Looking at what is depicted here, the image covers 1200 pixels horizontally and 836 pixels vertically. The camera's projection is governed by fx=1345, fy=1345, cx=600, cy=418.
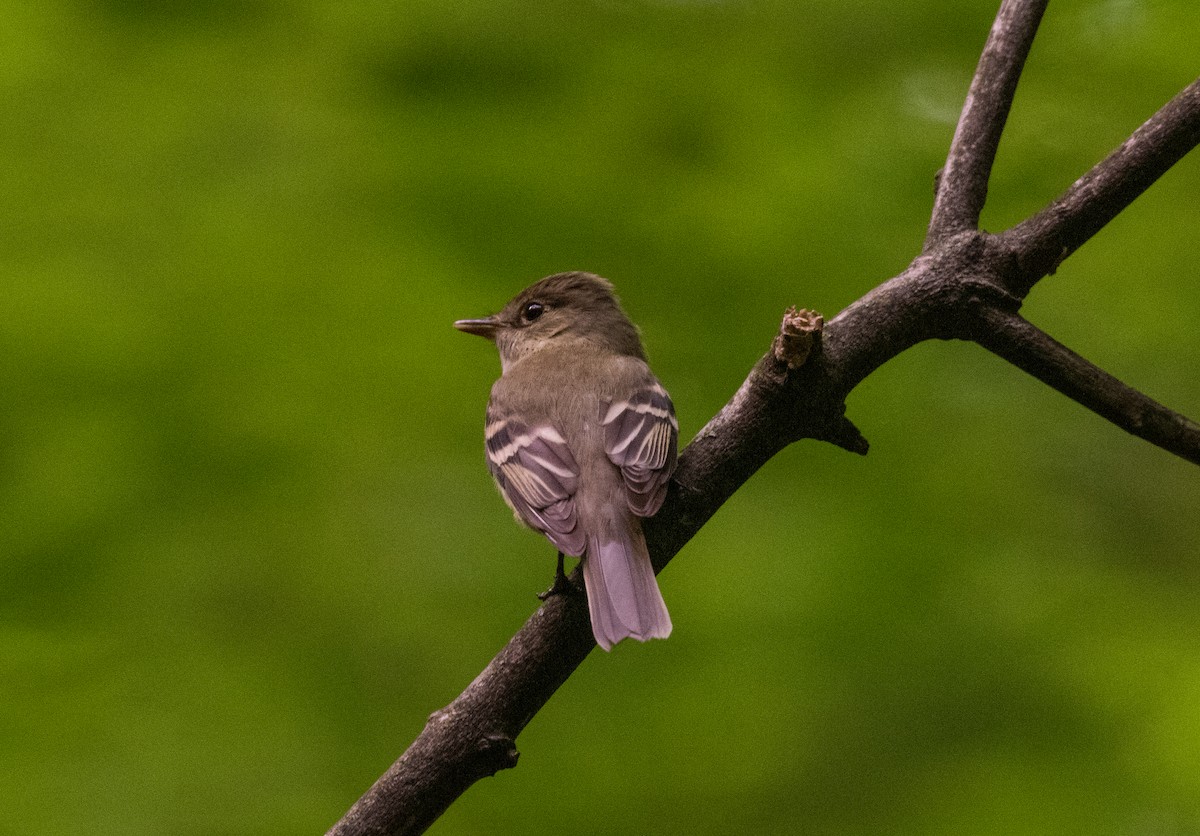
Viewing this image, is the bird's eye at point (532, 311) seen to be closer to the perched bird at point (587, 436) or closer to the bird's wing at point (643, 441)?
the perched bird at point (587, 436)

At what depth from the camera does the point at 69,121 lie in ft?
13.1

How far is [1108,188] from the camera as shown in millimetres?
2725

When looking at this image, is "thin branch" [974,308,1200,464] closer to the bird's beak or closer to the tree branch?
the tree branch

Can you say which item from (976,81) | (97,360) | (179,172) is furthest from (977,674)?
(179,172)

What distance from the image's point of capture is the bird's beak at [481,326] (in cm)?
432

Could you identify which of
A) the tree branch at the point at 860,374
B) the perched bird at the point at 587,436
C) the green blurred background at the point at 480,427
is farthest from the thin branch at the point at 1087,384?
the green blurred background at the point at 480,427

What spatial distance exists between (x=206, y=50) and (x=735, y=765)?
276 centimetres

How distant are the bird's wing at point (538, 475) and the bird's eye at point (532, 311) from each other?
782 mm

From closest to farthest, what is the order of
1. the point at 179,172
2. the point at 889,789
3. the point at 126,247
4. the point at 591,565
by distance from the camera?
the point at 591,565
the point at 889,789
the point at 126,247
the point at 179,172

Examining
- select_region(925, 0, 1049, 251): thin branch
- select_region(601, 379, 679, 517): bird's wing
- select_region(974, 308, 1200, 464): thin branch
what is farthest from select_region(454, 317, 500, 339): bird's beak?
select_region(974, 308, 1200, 464): thin branch

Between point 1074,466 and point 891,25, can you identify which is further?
point 891,25

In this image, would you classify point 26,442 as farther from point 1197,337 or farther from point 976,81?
point 1197,337

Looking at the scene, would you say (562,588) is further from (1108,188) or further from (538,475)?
(1108,188)

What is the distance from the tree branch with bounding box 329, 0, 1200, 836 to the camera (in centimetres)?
253
